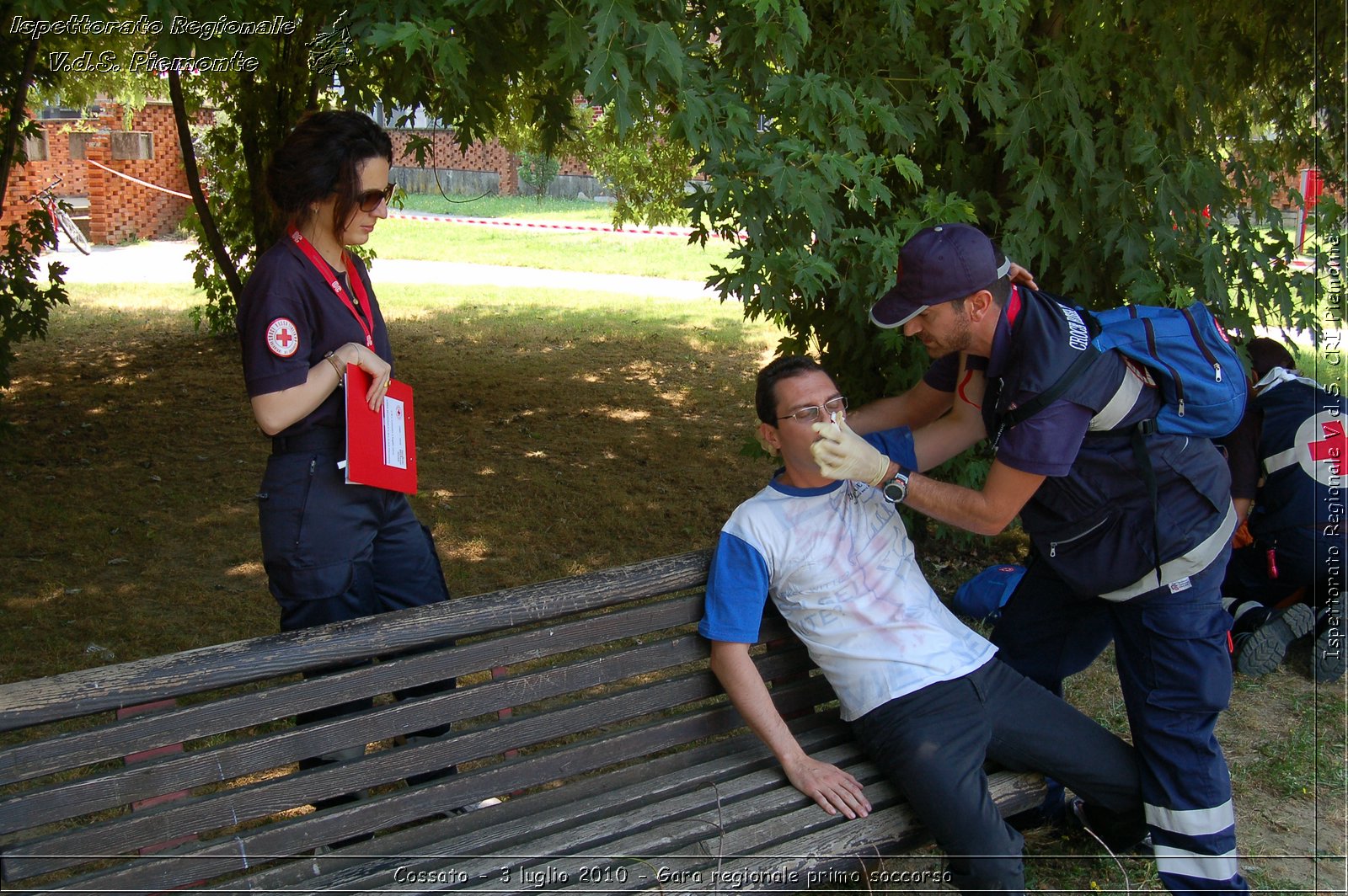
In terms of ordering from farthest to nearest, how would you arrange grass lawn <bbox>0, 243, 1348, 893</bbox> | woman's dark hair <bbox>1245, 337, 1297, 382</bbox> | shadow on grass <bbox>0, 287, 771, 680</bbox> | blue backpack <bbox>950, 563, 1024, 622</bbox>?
shadow on grass <bbox>0, 287, 771, 680</bbox> → blue backpack <bbox>950, 563, 1024, 622</bbox> → woman's dark hair <bbox>1245, 337, 1297, 382</bbox> → grass lawn <bbox>0, 243, 1348, 893</bbox>

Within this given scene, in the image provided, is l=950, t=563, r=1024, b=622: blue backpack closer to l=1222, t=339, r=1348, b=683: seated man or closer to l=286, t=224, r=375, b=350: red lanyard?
l=1222, t=339, r=1348, b=683: seated man

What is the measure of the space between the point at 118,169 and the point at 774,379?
19316 millimetres

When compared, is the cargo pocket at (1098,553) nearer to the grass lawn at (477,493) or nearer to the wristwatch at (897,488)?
the wristwatch at (897,488)

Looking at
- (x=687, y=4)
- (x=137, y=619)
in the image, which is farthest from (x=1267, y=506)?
(x=137, y=619)

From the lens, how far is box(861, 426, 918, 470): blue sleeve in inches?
121

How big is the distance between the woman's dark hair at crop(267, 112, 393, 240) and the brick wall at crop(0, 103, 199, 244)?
17891 millimetres

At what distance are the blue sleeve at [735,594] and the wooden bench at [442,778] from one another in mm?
124

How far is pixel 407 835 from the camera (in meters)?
2.56

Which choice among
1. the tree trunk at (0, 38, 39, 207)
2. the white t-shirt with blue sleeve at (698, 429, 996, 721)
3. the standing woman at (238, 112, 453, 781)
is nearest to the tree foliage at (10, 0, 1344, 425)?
the standing woman at (238, 112, 453, 781)

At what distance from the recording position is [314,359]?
2787 mm

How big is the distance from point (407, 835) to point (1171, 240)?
3467 millimetres

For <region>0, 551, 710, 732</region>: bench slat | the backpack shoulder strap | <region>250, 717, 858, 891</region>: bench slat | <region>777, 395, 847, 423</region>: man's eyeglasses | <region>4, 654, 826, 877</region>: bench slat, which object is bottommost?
<region>250, 717, 858, 891</region>: bench slat

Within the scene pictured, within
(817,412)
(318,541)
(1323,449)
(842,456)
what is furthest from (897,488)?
(1323,449)

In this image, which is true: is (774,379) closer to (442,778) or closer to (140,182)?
(442,778)
